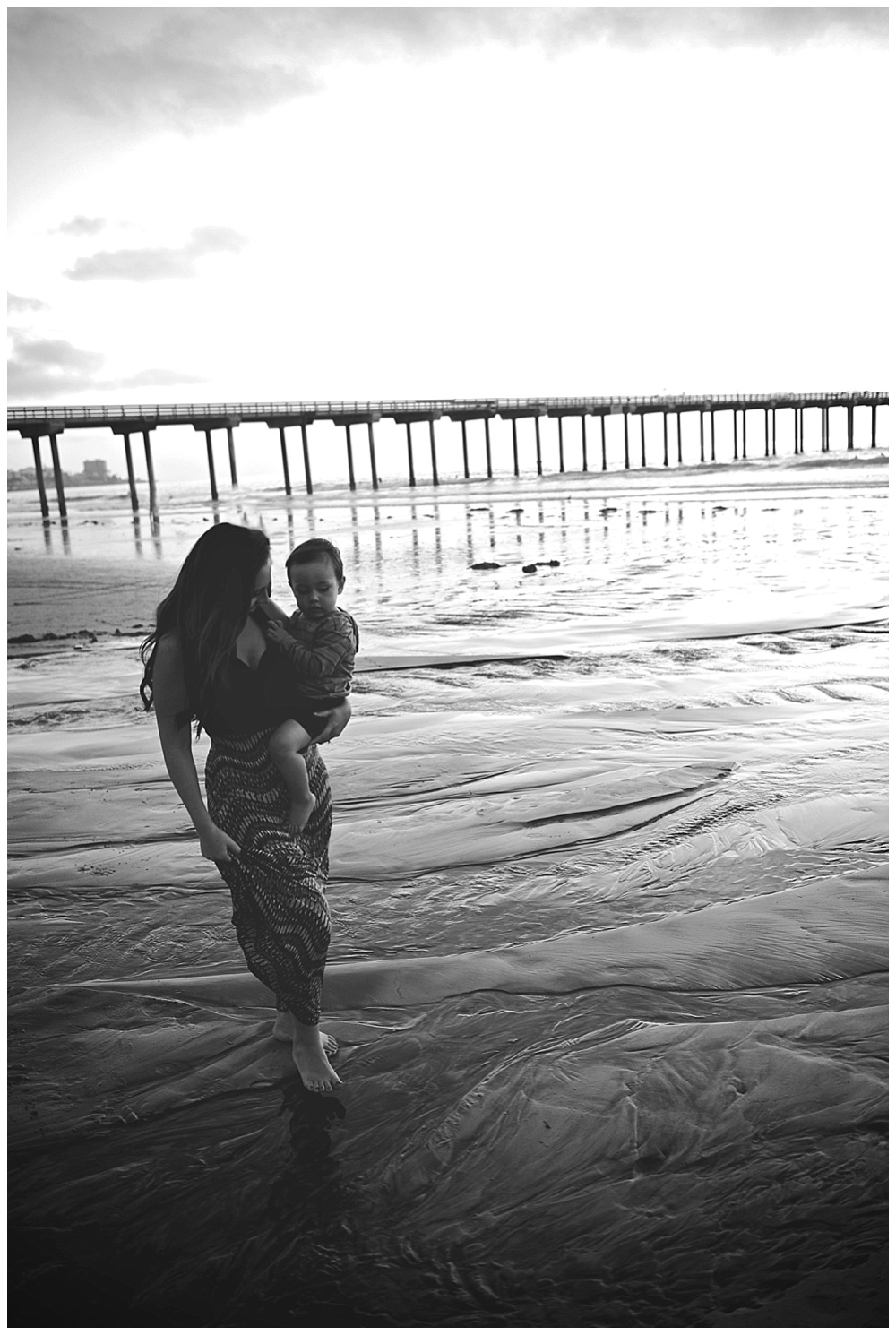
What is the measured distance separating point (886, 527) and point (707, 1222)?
52.4 feet

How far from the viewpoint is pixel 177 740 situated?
2.40 metres

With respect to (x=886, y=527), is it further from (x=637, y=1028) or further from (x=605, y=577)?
(x=637, y=1028)

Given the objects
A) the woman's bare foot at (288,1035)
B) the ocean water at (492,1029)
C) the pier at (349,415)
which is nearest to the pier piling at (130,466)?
the pier at (349,415)

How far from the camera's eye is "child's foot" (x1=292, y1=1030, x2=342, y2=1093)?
8.34 ft

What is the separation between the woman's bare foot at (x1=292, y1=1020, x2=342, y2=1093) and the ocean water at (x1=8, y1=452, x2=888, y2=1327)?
0.12 feet

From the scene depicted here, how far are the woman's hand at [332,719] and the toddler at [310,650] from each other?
14mm

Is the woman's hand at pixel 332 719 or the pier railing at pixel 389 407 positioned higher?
the pier railing at pixel 389 407

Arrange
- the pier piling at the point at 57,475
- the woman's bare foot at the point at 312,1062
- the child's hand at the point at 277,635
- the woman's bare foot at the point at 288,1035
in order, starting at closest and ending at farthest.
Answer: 1. the child's hand at the point at 277,635
2. the woman's bare foot at the point at 312,1062
3. the woman's bare foot at the point at 288,1035
4. the pier piling at the point at 57,475

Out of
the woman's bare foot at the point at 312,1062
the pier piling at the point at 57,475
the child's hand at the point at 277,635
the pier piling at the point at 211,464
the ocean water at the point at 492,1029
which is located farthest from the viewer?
the pier piling at the point at 211,464

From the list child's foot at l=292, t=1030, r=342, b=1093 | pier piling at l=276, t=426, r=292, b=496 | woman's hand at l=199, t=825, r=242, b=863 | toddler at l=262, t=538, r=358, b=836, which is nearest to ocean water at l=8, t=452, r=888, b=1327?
child's foot at l=292, t=1030, r=342, b=1093

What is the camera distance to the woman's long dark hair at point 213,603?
7.52 ft

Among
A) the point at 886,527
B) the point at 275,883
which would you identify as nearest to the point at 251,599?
the point at 275,883

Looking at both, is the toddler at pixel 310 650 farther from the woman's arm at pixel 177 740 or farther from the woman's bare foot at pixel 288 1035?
the woman's bare foot at pixel 288 1035

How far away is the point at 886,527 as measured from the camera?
53.2 feet
